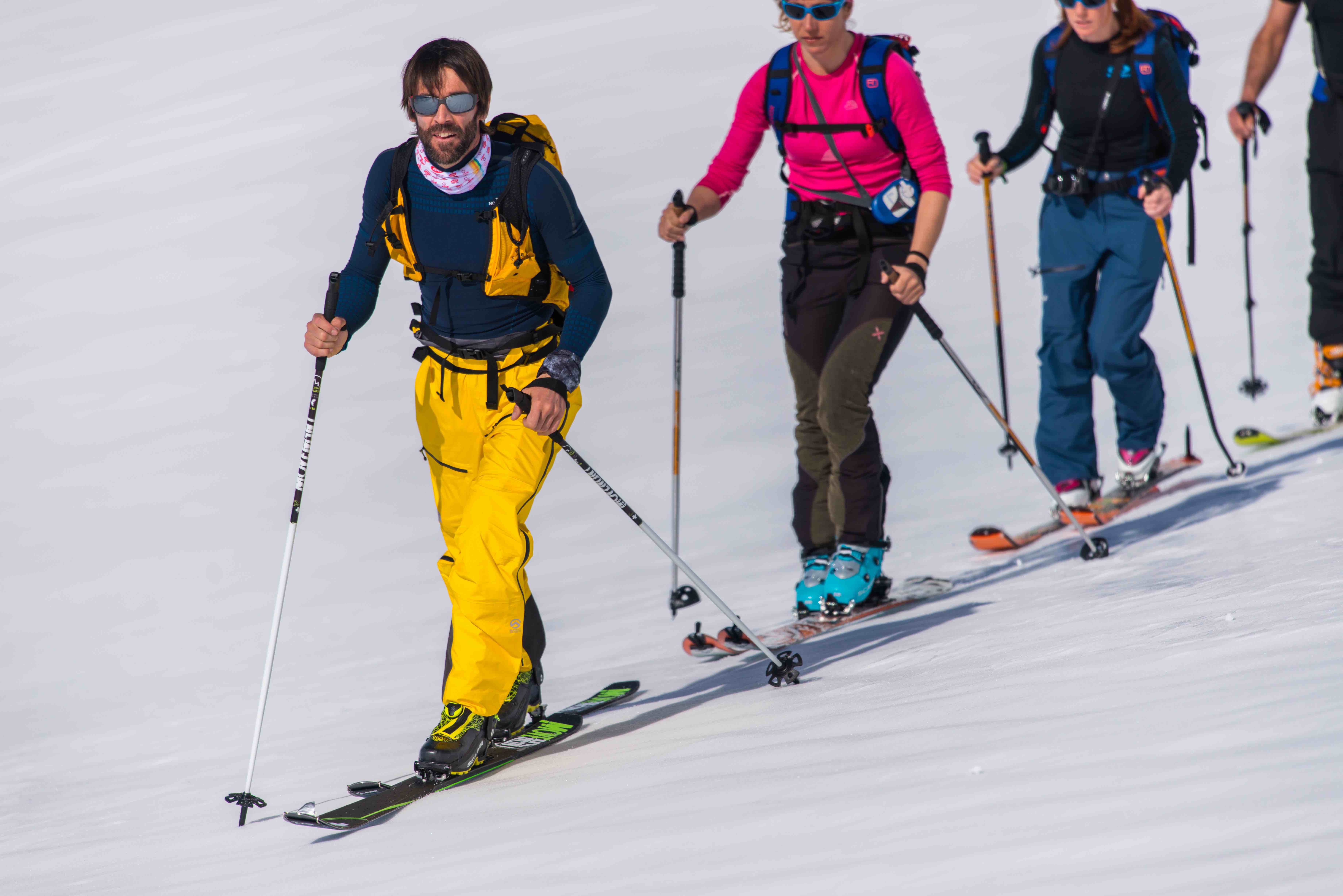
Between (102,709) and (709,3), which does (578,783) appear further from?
(709,3)

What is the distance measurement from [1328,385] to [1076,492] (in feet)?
6.80

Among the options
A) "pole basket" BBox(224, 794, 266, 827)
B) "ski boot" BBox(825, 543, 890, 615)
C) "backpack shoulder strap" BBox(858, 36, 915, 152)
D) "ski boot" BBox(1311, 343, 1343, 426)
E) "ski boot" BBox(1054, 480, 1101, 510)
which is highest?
"backpack shoulder strap" BBox(858, 36, 915, 152)

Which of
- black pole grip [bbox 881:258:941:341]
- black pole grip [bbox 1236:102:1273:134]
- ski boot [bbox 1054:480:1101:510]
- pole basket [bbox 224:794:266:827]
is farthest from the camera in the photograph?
black pole grip [bbox 1236:102:1273:134]

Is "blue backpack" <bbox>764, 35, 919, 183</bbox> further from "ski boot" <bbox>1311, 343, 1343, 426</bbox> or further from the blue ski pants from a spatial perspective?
"ski boot" <bbox>1311, 343, 1343, 426</bbox>

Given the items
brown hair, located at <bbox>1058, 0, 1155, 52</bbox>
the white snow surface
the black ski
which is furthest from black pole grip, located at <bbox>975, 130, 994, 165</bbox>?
the black ski

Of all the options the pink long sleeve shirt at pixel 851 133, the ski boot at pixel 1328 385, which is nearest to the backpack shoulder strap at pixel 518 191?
the pink long sleeve shirt at pixel 851 133

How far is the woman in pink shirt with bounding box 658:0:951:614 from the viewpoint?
5332 millimetres

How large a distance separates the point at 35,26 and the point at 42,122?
143 inches

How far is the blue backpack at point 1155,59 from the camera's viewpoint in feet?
21.2

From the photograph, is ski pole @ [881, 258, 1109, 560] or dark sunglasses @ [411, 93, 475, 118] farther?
ski pole @ [881, 258, 1109, 560]

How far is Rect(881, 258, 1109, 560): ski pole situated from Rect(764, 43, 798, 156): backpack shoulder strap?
71cm

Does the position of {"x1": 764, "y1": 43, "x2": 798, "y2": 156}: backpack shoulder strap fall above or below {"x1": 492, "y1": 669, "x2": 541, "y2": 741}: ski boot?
above

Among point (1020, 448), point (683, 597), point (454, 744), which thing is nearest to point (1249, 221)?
point (1020, 448)

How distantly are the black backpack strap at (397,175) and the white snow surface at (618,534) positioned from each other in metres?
1.81
